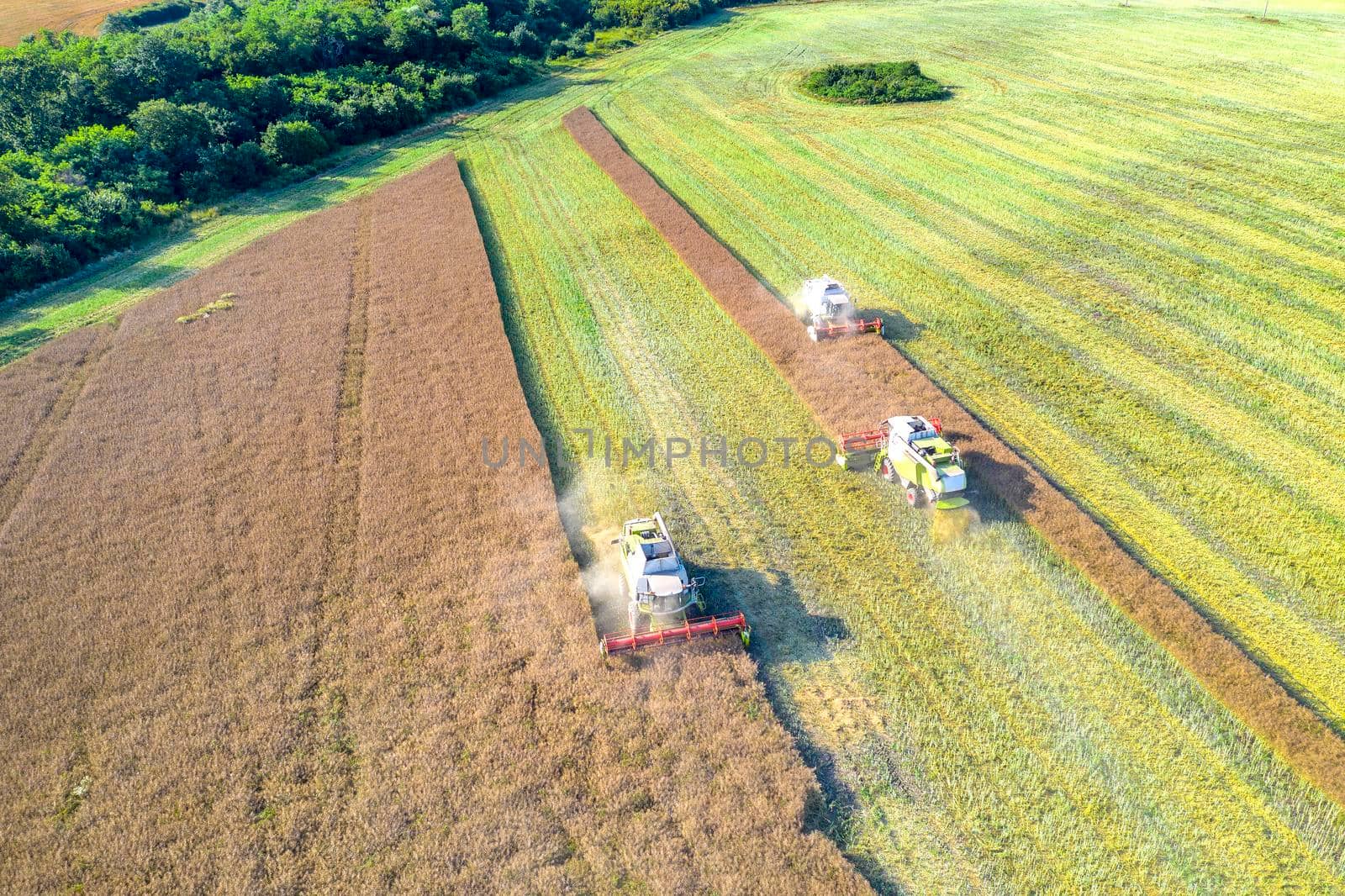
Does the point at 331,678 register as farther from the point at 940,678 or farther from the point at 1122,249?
the point at 1122,249

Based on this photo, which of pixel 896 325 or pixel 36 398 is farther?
pixel 896 325

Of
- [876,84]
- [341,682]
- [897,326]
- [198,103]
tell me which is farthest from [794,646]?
[198,103]

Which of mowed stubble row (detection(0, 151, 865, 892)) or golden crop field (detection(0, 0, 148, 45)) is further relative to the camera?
golden crop field (detection(0, 0, 148, 45))

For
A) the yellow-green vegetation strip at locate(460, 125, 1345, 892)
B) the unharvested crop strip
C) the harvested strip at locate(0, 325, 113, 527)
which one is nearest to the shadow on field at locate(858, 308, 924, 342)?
the unharvested crop strip

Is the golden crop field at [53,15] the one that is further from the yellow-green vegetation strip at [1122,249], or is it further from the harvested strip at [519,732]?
the harvested strip at [519,732]

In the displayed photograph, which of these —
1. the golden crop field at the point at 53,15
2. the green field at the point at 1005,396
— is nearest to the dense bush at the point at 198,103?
the green field at the point at 1005,396

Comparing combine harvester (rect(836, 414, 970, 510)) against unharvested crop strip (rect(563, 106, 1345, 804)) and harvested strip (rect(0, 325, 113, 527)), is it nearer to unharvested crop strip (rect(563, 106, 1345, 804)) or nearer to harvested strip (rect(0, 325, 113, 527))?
unharvested crop strip (rect(563, 106, 1345, 804))
